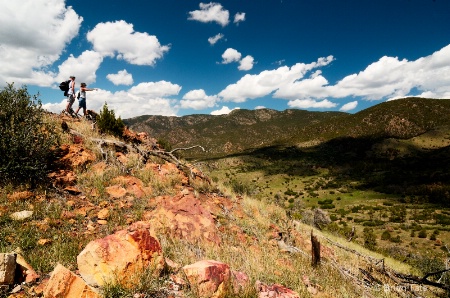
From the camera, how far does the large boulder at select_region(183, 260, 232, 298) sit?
383 cm

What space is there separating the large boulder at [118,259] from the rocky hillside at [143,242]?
1 cm

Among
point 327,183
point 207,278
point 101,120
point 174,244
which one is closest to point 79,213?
point 174,244

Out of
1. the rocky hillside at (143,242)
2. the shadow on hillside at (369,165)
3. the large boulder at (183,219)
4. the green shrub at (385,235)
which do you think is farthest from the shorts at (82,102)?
the shadow on hillside at (369,165)

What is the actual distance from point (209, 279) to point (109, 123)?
37.7 feet

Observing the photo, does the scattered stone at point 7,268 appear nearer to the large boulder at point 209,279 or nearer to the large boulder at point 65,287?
the large boulder at point 65,287

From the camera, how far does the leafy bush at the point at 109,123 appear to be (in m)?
13.4

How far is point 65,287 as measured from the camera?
3.31 meters

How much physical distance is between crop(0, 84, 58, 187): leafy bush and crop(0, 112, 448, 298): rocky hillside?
50 cm

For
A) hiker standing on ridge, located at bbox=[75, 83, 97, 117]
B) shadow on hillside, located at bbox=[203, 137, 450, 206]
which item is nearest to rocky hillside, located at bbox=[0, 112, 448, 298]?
hiker standing on ridge, located at bbox=[75, 83, 97, 117]

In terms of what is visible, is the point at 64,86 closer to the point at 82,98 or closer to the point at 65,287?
the point at 82,98

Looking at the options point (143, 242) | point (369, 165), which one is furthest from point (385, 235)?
point (369, 165)

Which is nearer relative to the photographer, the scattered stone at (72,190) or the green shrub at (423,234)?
the scattered stone at (72,190)

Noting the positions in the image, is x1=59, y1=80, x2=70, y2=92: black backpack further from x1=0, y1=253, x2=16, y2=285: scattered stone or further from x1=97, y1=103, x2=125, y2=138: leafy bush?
x1=0, y1=253, x2=16, y2=285: scattered stone

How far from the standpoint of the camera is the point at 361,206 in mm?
58219
